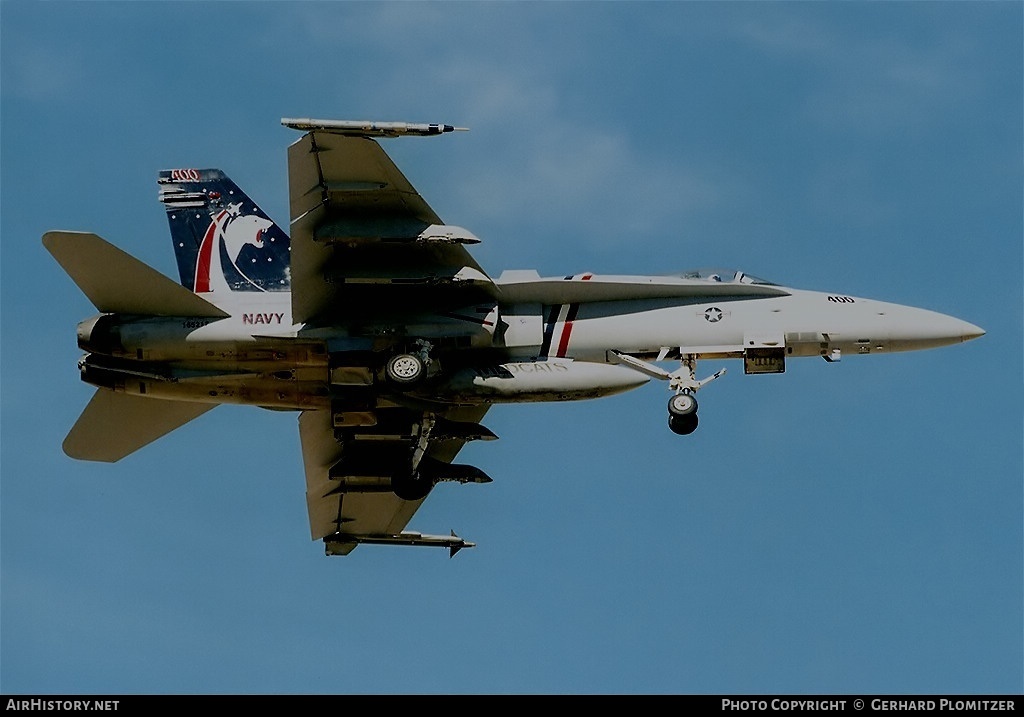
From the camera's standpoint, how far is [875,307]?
27.7 m

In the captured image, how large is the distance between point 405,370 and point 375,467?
3.88 metres

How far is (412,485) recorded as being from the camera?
2959 cm

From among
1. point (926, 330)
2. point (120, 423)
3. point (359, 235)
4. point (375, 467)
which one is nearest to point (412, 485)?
point (375, 467)

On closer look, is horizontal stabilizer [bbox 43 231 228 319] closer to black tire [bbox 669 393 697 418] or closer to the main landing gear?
the main landing gear

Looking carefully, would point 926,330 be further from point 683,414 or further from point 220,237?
point 220,237

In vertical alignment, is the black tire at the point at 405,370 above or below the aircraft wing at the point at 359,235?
below

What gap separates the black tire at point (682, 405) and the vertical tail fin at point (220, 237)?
655cm

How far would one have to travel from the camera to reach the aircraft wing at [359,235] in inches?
992

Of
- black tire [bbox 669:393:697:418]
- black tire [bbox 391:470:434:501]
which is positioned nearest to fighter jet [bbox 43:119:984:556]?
black tire [bbox 669:393:697:418]

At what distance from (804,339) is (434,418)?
6.04m

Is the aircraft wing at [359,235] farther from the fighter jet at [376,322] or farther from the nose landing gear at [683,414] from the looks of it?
the nose landing gear at [683,414]

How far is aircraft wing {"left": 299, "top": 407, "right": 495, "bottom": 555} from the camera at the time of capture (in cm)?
2914

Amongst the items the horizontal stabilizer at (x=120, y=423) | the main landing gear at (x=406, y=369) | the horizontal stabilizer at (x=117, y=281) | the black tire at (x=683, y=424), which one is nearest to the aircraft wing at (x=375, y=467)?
the main landing gear at (x=406, y=369)

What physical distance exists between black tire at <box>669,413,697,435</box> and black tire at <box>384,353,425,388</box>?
3.81 m
